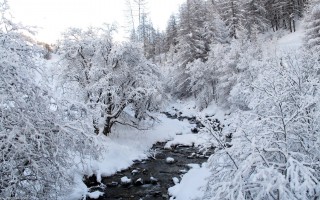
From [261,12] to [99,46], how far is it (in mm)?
36563

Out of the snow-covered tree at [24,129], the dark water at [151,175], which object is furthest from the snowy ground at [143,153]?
the snow-covered tree at [24,129]

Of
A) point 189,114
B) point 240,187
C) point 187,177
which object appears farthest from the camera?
point 189,114

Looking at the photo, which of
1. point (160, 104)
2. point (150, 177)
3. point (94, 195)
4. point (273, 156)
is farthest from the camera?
point (160, 104)

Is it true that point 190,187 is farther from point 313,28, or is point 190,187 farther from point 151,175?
point 313,28

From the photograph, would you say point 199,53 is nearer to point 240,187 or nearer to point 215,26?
point 215,26

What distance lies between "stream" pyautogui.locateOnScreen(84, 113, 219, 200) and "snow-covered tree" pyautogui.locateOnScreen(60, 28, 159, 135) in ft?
12.5

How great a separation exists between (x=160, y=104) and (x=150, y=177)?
29.8 feet

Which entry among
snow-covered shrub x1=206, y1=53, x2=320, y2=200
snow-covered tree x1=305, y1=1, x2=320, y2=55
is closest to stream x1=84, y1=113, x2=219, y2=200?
snow-covered shrub x1=206, y1=53, x2=320, y2=200

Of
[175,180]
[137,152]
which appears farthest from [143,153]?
[175,180]

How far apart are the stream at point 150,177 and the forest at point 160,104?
80cm

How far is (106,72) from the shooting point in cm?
2144

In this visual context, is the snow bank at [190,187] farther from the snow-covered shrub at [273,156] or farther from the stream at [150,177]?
the snow-covered shrub at [273,156]

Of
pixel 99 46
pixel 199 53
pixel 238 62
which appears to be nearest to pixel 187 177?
pixel 99 46

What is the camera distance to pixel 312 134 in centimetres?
665
